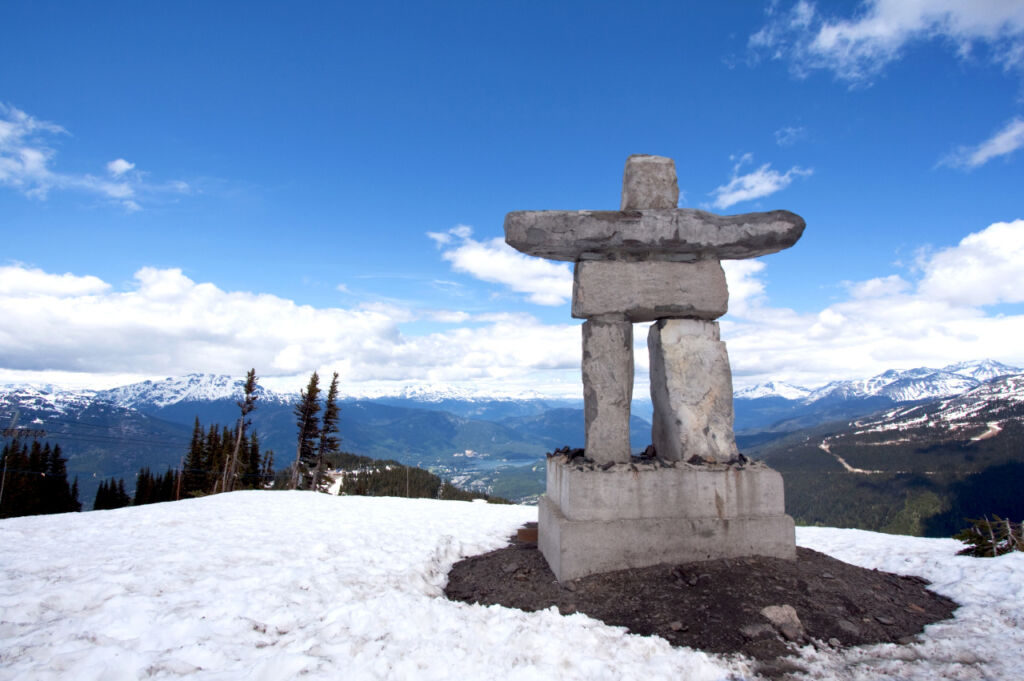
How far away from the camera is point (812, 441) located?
593ft

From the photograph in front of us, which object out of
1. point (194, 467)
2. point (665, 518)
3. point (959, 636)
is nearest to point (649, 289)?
point (665, 518)

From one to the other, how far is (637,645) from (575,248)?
4829 millimetres

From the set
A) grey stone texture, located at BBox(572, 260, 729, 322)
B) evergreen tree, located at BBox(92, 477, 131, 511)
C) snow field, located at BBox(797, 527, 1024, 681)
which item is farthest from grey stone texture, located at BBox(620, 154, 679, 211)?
evergreen tree, located at BBox(92, 477, 131, 511)

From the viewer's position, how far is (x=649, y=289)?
23.8ft

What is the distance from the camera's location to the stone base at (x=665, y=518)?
6352 mm

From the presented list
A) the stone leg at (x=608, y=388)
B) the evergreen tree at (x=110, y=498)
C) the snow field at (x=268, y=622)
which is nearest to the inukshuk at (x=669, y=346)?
the stone leg at (x=608, y=388)

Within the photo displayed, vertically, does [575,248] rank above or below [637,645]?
above

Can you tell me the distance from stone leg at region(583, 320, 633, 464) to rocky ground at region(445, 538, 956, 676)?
1.61 meters

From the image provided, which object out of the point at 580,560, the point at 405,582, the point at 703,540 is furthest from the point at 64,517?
the point at 703,540

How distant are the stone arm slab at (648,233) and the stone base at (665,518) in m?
3.00

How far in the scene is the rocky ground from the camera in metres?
4.96

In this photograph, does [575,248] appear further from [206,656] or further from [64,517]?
[64,517]

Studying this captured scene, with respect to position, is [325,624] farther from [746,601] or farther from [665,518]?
[746,601]

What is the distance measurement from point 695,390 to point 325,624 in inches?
210
